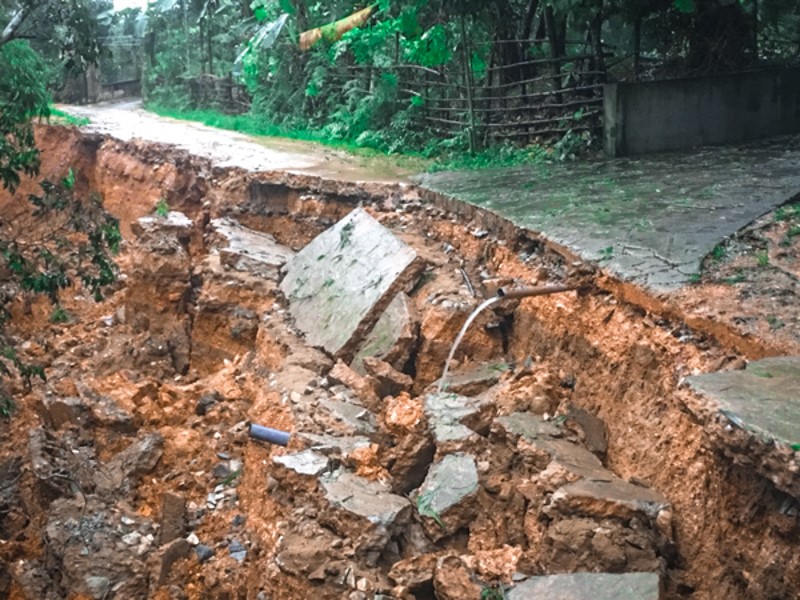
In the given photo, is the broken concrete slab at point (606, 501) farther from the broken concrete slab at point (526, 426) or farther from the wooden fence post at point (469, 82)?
the wooden fence post at point (469, 82)

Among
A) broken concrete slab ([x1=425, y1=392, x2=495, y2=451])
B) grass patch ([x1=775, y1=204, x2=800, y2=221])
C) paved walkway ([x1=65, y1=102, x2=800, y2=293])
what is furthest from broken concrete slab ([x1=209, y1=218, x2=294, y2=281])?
grass patch ([x1=775, y1=204, x2=800, y2=221])

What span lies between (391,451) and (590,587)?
187cm

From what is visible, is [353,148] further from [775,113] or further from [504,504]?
[504,504]

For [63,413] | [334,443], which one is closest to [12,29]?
[63,413]

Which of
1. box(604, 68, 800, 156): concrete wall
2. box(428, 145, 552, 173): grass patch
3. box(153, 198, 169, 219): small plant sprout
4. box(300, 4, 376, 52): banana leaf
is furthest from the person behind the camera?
box(300, 4, 376, 52): banana leaf

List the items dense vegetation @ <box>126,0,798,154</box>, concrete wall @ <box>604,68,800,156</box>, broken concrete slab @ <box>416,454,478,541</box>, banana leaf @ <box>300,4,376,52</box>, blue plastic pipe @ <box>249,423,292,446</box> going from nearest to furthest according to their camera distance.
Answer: broken concrete slab @ <box>416,454,478,541</box> → blue plastic pipe @ <box>249,423,292,446</box> → concrete wall @ <box>604,68,800,156</box> → dense vegetation @ <box>126,0,798,154</box> → banana leaf @ <box>300,4,376,52</box>

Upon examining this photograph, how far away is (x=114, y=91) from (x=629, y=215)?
81.7 feet

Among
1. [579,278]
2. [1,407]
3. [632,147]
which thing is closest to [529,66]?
[632,147]

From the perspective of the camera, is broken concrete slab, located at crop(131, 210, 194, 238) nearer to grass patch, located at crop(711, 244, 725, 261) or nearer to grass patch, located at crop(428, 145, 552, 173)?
grass patch, located at crop(428, 145, 552, 173)

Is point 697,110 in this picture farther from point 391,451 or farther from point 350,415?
point 391,451

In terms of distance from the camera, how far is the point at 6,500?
5918mm

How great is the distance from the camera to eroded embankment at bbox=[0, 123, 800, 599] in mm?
3570

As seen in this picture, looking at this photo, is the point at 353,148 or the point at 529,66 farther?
the point at 353,148

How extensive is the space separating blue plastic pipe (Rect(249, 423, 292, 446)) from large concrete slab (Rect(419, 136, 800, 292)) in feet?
7.32
